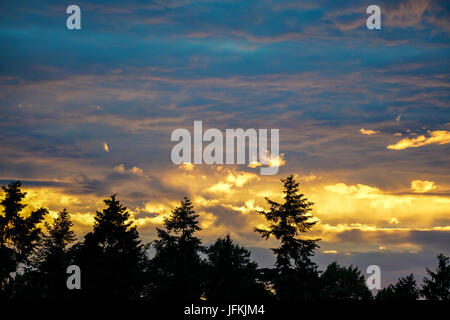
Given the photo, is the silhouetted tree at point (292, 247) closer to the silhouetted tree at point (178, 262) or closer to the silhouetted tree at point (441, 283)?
the silhouetted tree at point (178, 262)

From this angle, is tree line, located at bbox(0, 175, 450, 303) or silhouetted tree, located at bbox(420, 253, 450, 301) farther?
silhouetted tree, located at bbox(420, 253, 450, 301)

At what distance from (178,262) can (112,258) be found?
6933 mm

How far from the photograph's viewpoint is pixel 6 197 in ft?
181

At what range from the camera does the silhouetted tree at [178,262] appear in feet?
157

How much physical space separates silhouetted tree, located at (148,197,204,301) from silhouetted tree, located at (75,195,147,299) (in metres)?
2.83

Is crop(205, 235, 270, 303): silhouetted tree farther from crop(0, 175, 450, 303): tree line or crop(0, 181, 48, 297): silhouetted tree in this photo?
crop(0, 181, 48, 297): silhouetted tree

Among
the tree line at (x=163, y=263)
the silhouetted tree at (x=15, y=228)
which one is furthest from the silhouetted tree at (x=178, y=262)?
the silhouetted tree at (x=15, y=228)

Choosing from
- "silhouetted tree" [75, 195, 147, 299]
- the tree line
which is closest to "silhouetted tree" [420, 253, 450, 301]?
the tree line

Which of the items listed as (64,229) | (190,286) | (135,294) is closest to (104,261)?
(135,294)

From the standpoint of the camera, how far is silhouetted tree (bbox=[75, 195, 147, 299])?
45906 mm

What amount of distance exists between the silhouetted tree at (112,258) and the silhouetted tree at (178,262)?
2826mm

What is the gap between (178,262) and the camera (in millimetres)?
48656

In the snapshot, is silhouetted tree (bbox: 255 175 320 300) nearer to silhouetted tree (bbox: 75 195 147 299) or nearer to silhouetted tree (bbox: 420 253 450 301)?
silhouetted tree (bbox: 75 195 147 299)
